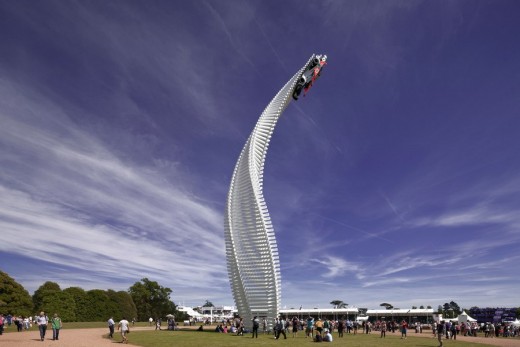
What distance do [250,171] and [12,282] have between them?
112 ft

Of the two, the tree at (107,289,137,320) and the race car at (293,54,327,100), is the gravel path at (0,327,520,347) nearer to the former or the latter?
the race car at (293,54,327,100)

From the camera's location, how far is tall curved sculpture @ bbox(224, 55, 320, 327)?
70.4 ft

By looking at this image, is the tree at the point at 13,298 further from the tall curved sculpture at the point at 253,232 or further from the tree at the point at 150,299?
the tall curved sculpture at the point at 253,232

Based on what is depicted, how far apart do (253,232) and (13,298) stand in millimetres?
33323

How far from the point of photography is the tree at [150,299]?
57.3 metres

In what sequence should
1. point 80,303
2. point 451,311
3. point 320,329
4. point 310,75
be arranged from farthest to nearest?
point 451,311 < point 80,303 < point 310,75 < point 320,329

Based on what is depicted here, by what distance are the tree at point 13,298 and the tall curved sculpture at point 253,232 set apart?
30018 mm

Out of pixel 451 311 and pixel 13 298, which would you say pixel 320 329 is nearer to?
pixel 13 298

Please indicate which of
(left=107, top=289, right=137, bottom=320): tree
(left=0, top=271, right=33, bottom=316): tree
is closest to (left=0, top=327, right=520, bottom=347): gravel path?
(left=0, top=271, right=33, bottom=316): tree

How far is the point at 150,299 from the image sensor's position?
5897 centimetres

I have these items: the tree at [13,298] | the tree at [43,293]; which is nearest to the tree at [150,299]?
the tree at [43,293]

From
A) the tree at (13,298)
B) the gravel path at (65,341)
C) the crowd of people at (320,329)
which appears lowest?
the gravel path at (65,341)

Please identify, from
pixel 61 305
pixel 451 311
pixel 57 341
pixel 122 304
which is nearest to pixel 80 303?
pixel 61 305

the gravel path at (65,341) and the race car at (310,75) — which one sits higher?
the race car at (310,75)
